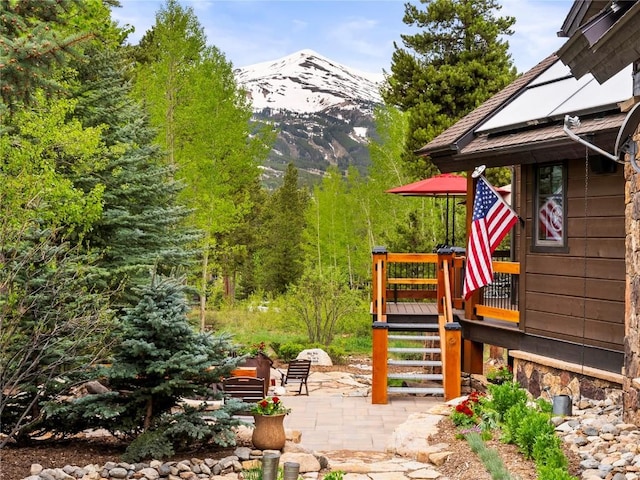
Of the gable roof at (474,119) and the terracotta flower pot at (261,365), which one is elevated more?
the gable roof at (474,119)

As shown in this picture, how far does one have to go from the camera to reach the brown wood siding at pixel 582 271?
871 cm

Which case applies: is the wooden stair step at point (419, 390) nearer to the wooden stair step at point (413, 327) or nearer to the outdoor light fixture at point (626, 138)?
the wooden stair step at point (413, 327)

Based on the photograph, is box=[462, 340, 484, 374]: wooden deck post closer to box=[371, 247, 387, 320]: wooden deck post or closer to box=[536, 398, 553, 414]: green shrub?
box=[371, 247, 387, 320]: wooden deck post

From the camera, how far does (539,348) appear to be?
395 inches

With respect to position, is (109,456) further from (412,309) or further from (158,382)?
(412,309)

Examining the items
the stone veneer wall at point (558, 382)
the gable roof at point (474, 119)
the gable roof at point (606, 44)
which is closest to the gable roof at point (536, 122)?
the gable roof at point (474, 119)

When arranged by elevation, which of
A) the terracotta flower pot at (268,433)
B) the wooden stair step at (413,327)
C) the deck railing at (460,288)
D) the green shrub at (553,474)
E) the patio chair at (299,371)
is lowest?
the patio chair at (299,371)

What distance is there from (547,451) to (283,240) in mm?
33493

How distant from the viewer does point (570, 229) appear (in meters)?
9.47

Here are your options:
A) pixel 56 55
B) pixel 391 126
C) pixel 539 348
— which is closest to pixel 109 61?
pixel 56 55

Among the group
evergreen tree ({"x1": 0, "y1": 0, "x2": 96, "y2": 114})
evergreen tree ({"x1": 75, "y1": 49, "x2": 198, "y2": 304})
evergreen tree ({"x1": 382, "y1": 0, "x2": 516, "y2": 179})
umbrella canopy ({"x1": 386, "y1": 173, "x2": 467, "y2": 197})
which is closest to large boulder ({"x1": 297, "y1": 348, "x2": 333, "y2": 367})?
evergreen tree ({"x1": 75, "y1": 49, "x2": 198, "y2": 304})

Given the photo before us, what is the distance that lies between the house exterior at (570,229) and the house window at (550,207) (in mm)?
14

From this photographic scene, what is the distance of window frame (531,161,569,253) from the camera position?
956cm

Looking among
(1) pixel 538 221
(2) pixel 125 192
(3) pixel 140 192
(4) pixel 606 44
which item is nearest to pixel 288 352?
(3) pixel 140 192
